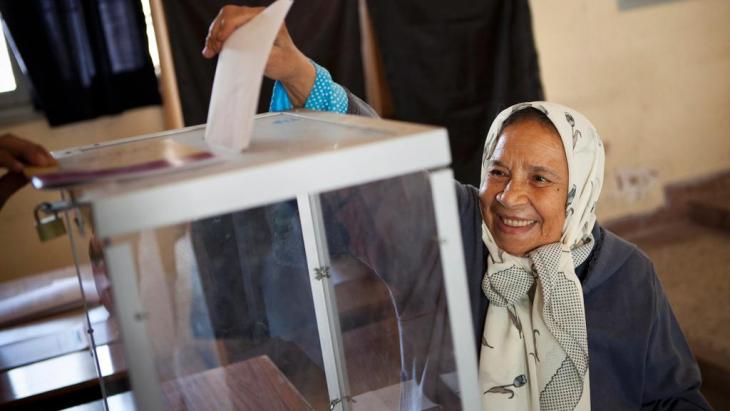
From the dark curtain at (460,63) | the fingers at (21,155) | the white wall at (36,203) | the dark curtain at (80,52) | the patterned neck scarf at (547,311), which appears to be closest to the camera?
the fingers at (21,155)

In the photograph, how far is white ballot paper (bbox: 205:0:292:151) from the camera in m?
0.84

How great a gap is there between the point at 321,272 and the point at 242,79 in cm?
42

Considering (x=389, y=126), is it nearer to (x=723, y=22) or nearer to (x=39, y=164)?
(x=39, y=164)

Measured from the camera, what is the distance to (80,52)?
11.1 ft

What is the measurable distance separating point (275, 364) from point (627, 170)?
11.5ft

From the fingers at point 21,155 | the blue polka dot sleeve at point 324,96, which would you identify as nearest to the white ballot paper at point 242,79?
the fingers at point 21,155

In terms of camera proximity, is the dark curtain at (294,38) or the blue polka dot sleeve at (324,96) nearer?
the blue polka dot sleeve at (324,96)

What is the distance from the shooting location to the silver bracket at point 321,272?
1.20m

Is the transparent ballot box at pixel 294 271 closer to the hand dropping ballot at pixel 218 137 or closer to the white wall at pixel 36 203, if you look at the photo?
the hand dropping ballot at pixel 218 137

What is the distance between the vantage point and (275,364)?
1239mm

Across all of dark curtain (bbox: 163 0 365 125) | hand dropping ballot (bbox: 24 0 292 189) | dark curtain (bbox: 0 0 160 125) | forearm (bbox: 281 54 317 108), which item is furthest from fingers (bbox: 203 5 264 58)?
dark curtain (bbox: 0 0 160 125)

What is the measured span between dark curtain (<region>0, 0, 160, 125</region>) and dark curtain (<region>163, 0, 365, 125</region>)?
19 cm

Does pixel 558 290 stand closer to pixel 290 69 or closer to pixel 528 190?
pixel 528 190

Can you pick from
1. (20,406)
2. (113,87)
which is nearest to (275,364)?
(20,406)
